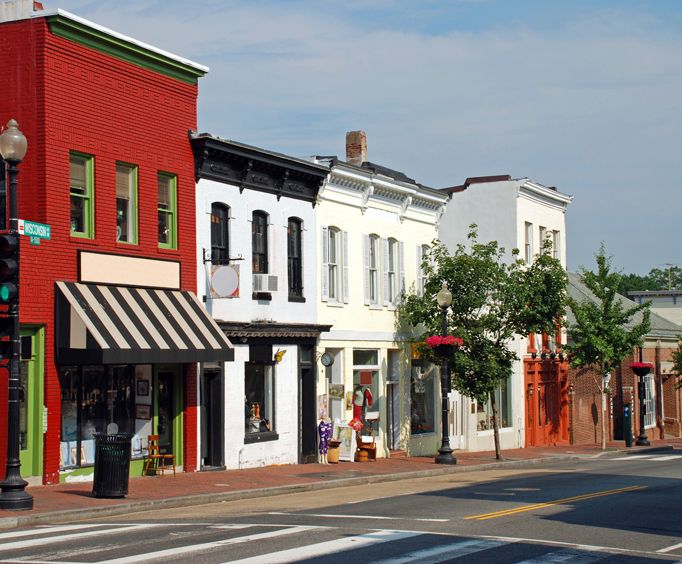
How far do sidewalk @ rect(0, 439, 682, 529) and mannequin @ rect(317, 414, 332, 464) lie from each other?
58 cm

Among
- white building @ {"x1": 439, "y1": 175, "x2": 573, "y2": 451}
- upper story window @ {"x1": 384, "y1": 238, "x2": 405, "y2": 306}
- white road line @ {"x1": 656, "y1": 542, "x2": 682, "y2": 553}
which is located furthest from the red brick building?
white building @ {"x1": 439, "y1": 175, "x2": 573, "y2": 451}

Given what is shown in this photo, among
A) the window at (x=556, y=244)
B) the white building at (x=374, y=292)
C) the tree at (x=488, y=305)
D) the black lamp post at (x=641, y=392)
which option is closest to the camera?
the white building at (x=374, y=292)

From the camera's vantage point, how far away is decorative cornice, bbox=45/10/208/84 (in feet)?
77.3

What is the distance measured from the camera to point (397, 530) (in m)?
15.5

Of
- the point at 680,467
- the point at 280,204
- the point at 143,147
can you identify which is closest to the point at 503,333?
the point at 680,467

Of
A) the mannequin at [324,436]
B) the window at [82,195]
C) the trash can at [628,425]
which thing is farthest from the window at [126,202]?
the trash can at [628,425]

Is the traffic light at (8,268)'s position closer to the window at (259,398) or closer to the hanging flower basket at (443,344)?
the window at (259,398)

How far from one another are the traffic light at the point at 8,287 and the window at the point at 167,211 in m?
8.54

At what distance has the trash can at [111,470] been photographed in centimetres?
2027

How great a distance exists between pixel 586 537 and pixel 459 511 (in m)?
3.49

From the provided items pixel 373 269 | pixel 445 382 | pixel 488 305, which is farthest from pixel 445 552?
pixel 488 305

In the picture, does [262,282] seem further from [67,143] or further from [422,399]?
[422,399]

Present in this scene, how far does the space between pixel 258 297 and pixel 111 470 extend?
9832 millimetres

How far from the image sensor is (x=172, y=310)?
2600 centimetres
